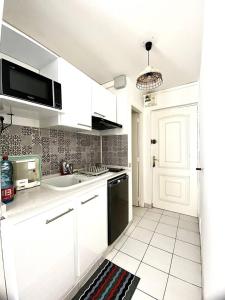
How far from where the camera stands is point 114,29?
50.8 inches

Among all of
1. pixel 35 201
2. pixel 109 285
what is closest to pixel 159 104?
pixel 35 201

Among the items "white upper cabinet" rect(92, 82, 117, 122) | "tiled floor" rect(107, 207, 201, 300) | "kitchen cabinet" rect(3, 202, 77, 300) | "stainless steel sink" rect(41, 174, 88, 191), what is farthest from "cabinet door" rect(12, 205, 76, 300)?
"white upper cabinet" rect(92, 82, 117, 122)

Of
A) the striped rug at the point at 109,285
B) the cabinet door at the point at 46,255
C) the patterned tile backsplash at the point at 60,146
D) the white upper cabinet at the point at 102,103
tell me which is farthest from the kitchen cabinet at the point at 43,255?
the white upper cabinet at the point at 102,103

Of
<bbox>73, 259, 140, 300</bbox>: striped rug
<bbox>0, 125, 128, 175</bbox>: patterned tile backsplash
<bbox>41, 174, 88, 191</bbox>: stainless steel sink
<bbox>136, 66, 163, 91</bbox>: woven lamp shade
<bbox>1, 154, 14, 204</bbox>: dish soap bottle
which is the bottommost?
<bbox>73, 259, 140, 300</bbox>: striped rug

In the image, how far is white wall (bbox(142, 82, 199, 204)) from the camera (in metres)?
2.40

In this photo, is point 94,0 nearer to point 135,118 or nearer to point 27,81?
point 27,81

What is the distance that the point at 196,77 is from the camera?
2.17 m

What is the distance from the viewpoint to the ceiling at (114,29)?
108cm

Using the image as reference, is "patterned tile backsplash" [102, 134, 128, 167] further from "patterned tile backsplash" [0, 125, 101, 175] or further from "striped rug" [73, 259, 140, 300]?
"striped rug" [73, 259, 140, 300]

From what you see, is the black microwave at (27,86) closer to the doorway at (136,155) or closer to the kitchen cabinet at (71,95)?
the kitchen cabinet at (71,95)

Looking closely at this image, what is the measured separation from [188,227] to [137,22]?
2.68 m

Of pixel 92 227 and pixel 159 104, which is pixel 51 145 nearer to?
pixel 92 227

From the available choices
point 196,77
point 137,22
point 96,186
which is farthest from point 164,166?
point 137,22

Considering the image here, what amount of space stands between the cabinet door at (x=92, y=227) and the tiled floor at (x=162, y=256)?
33 cm
